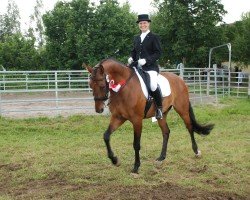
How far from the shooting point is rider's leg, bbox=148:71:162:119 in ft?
Answer: 20.7

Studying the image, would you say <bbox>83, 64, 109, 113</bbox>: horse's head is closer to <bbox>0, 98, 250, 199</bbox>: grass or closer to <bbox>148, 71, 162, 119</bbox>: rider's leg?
<bbox>148, 71, 162, 119</bbox>: rider's leg

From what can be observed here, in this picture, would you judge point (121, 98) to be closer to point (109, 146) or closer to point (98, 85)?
point (98, 85)

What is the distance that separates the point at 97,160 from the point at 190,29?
2385 cm

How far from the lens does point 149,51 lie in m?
6.55

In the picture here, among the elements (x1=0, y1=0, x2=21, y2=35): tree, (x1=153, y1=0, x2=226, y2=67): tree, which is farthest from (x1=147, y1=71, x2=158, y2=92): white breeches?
(x1=0, y1=0, x2=21, y2=35): tree

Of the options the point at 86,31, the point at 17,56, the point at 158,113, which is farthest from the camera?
the point at 17,56

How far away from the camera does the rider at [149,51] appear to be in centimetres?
639

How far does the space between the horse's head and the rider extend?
1.04 meters

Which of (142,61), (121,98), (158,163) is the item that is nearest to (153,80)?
(142,61)

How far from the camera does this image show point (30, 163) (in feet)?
22.1

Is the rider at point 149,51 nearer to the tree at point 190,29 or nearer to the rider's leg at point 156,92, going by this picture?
the rider's leg at point 156,92

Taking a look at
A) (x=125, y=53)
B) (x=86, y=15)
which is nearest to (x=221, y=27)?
(x=125, y=53)

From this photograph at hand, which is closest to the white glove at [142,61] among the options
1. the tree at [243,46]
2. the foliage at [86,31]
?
the foliage at [86,31]

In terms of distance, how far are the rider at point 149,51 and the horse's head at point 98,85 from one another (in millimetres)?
1038
